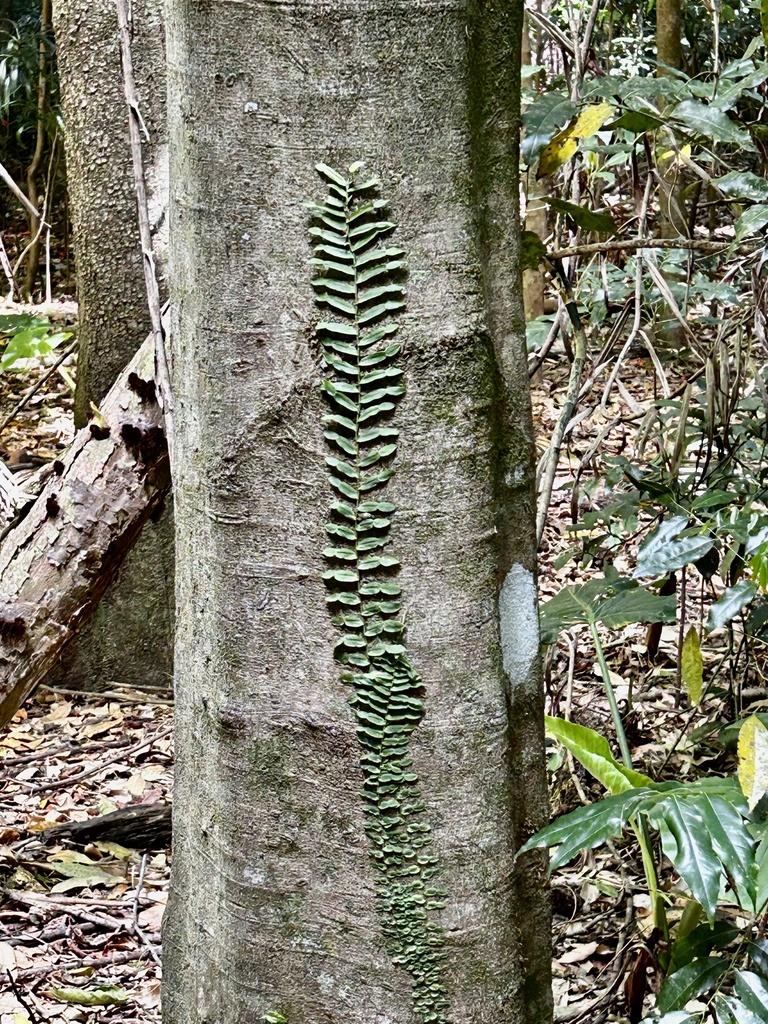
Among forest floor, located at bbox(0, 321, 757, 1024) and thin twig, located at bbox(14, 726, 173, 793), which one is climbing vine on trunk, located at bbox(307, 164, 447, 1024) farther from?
thin twig, located at bbox(14, 726, 173, 793)

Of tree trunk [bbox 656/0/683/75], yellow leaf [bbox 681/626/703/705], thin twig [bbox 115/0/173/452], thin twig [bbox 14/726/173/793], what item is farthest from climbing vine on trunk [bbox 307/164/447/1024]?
tree trunk [bbox 656/0/683/75]

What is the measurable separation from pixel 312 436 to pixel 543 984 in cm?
83

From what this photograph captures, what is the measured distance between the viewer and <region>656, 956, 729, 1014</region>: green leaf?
62.6 inches

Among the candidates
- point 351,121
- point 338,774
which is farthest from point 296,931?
point 351,121

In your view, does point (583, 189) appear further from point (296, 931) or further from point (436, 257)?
point (296, 931)

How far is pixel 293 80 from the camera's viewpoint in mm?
1298

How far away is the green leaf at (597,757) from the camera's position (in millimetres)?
1688

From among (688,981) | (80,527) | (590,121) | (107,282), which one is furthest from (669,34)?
(688,981)

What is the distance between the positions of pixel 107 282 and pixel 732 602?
2262mm

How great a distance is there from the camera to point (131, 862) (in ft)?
9.86

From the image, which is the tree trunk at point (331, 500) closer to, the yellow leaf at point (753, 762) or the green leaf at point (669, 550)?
the yellow leaf at point (753, 762)

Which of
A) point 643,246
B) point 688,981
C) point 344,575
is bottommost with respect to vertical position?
point 688,981

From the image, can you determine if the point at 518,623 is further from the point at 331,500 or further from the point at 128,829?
the point at 128,829

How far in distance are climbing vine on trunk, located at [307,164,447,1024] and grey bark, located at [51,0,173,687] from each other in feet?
7.59
